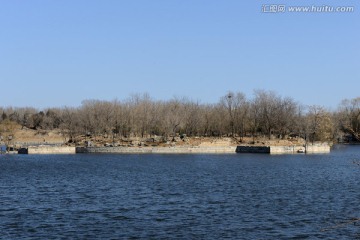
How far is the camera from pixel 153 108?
11775 cm

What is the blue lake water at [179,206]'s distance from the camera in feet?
75.1

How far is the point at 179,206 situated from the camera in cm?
2964

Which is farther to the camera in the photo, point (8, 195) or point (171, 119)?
point (171, 119)

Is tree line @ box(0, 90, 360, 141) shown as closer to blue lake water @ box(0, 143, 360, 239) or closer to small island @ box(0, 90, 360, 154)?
small island @ box(0, 90, 360, 154)

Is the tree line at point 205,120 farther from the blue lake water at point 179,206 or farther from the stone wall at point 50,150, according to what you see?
the blue lake water at point 179,206

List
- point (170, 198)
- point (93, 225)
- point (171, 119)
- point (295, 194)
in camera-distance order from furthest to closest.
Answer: point (171, 119) → point (295, 194) → point (170, 198) → point (93, 225)

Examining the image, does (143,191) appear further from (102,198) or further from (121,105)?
(121,105)

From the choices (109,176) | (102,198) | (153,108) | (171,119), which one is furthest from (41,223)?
(153,108)

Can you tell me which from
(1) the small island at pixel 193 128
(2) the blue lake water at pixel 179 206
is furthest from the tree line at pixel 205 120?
(2) the blue lake water at pixel 179 206

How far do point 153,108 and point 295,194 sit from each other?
83.9 metres

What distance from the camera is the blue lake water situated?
22.9 meters

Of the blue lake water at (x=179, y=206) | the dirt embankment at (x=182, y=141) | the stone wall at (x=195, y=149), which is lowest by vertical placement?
the blue lake water at (x=179, y=206)

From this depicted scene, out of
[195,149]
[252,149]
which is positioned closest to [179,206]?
[195,149]

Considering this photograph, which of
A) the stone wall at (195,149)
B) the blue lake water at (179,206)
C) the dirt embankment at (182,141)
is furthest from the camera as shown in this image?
the dirt embankment at (182,141)
